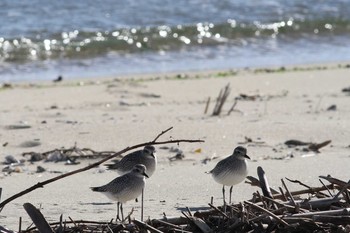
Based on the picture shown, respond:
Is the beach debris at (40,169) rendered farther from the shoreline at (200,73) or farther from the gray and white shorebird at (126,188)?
the shoreline at (200,73)

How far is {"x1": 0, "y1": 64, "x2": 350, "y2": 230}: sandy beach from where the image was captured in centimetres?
735

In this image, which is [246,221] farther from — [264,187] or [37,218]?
[37,218]

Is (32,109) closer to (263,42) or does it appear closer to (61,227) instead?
(61,227)

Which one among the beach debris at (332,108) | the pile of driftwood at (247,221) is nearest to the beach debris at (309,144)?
the beach debris at (332,108)

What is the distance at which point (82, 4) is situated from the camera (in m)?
21.0

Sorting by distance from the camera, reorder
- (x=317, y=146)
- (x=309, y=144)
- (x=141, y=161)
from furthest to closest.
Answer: (x=309, y=144) < (x=317, y=146) < (x=141, y=161)

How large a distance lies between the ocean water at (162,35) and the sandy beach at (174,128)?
180cm

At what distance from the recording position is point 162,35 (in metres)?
18.5

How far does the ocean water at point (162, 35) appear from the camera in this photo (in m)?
16.2

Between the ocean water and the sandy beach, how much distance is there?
5.89ft

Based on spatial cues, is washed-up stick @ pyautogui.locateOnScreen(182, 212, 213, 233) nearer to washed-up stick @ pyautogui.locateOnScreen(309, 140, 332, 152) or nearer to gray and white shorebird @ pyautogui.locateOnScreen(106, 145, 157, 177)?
gray and white shorebird @ pyautogui.locateOnScreen(106, 145, 157, 177)

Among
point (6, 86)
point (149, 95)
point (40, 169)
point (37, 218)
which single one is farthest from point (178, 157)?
point (6, 86)

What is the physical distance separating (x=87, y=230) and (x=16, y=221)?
1.20m

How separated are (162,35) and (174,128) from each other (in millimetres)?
8714
